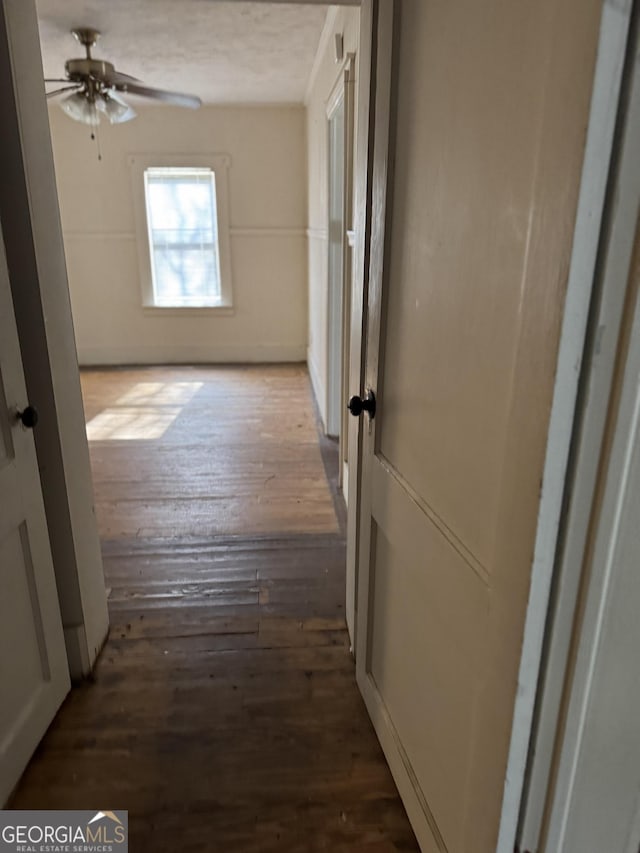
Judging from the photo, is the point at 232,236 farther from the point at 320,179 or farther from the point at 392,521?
the point at 392,521

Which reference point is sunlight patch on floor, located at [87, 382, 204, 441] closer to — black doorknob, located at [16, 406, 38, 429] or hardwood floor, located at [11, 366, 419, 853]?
hardwood floor, located at [11, 366, 419, 853]

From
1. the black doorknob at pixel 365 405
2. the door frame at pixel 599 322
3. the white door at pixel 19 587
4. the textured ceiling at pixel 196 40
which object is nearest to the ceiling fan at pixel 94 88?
the textured ceiling at pixel 196 40

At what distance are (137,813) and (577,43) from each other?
1764 millimetres

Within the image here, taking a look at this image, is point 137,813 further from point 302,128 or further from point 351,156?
point 302,128

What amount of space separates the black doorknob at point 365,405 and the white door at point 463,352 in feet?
0.09

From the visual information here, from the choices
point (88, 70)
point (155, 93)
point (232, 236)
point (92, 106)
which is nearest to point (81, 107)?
point (92, 106)

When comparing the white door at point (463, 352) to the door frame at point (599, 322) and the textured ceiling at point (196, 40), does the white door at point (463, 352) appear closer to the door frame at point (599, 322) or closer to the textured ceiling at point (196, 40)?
the door frame at point (599, 322)

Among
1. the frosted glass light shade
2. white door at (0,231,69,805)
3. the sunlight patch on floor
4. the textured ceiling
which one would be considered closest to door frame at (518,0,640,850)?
white door at (0,231,69,805)

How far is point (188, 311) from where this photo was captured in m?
6.18

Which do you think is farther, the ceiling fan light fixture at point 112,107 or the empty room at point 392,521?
the ceiling fan light fixture at point 112,107

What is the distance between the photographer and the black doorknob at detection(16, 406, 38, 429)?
4.84 feet

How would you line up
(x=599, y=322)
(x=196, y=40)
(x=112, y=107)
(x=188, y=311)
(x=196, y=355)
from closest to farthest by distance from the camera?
1. (x=599, y=322)
2. (x=112, y=107)
3. (x=196, y=40)
4. (x=188, y=311)
5. (x=196, y=355)

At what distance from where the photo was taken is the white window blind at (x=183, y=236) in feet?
19.2

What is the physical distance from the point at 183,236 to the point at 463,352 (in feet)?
18.5
